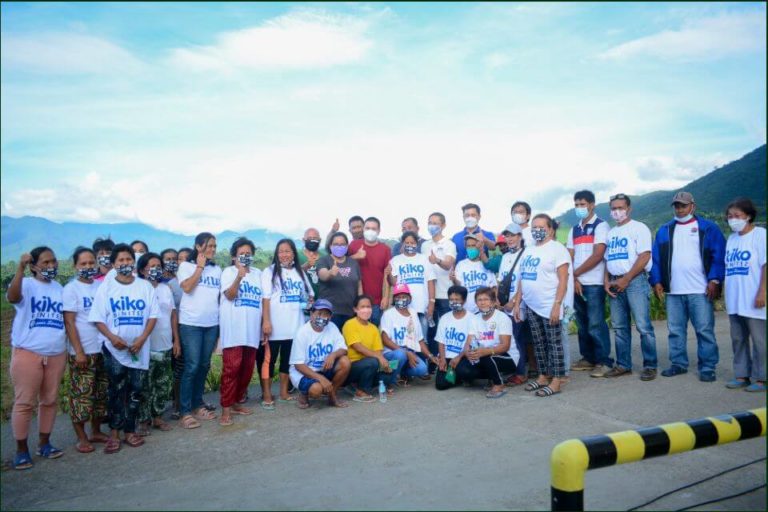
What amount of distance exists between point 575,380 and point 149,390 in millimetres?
4964

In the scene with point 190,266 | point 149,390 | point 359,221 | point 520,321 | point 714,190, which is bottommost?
point 149,390

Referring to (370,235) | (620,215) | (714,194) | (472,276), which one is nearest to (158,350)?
(370,235)

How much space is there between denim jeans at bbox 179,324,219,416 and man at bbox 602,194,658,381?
15.8 ft

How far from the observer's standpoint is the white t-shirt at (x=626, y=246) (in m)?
7.20

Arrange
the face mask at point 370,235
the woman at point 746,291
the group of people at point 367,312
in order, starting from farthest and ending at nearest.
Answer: the face mask at point 370,235, the woman at point 746,291, the group of people at point 367,312

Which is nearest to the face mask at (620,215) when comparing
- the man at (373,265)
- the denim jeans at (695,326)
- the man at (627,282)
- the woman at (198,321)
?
the man at (627,282)

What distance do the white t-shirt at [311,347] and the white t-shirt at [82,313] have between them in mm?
2068

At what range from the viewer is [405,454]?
5117 millimetres

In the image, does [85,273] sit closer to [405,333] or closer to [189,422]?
[189,422]

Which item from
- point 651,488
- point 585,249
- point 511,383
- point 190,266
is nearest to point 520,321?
point 511,383

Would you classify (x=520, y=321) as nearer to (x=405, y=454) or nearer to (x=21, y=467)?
(x=405, y=454)

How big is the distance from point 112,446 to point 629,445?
4.69m

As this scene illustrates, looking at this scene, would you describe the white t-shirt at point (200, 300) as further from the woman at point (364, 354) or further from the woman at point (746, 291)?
the woman at point (746, 291)

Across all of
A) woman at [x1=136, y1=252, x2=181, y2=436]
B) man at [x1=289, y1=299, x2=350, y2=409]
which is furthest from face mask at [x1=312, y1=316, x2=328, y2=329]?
woman at [x1=136, y1=252, x2=181, y2=436]
